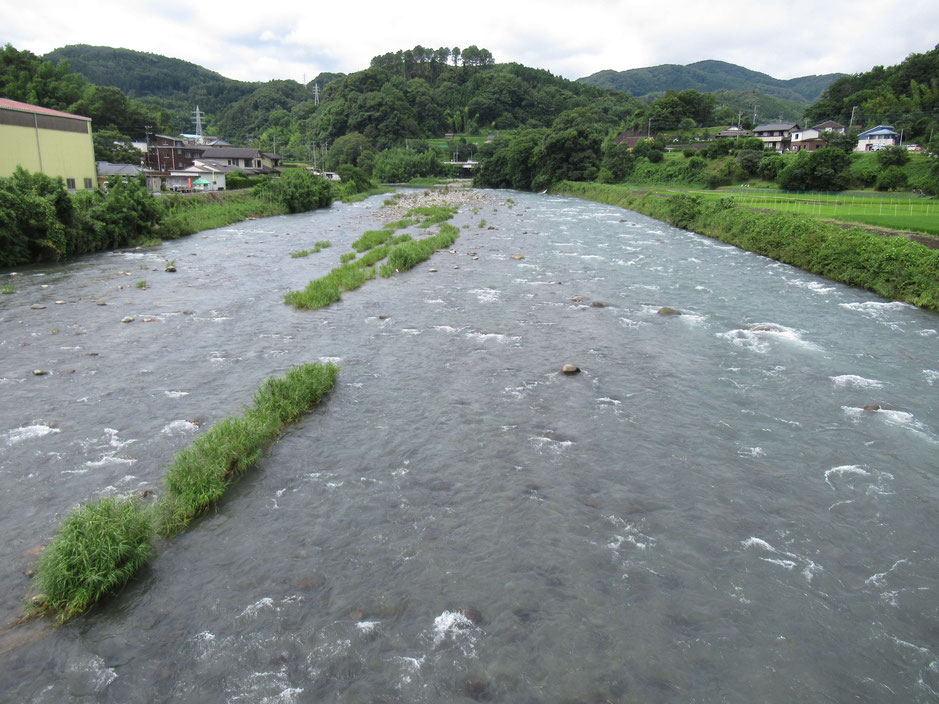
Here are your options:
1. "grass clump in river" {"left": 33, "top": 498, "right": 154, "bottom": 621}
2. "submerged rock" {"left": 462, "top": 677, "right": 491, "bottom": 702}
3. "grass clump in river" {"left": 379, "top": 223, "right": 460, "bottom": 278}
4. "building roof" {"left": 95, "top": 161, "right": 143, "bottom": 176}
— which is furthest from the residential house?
"grass clump in river" {"left": 33, "top": 498, "right": 154, "bottom": 621}

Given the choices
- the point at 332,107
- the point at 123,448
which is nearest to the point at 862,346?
the point at 123,448

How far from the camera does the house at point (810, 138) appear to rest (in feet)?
268

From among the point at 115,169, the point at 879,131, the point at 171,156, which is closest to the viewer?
the point at 115,169

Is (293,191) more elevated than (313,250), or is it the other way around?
(293,191)

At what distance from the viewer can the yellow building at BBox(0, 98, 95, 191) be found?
40.0 meters

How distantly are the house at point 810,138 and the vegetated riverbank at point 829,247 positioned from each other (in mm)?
53660

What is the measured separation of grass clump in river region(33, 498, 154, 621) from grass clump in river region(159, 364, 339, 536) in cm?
64

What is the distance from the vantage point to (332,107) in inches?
6068

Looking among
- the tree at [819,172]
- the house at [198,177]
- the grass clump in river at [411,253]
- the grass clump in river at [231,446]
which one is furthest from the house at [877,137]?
the grass clump in river at [231,446]

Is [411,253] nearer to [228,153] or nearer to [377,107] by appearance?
[228,153]

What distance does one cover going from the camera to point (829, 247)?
1003 inches

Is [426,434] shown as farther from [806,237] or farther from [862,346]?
[806,237]

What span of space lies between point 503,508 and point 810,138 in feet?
323

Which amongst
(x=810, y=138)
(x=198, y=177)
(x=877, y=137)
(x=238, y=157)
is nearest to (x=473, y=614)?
(x=198, y=177)
